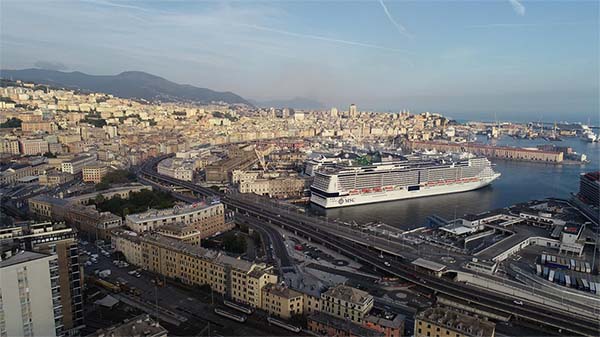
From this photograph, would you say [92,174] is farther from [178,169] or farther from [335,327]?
[335,327]

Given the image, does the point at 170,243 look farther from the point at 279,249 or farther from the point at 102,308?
the point at 279,249

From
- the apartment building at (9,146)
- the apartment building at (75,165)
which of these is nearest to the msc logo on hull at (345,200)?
the apartment building at (75,165)

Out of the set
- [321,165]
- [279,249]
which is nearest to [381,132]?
[321,165]

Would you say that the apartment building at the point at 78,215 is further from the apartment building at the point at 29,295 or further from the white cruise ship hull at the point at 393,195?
the white cruise ship hull at the point at 393,195

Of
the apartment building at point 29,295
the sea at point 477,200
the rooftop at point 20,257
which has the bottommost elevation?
the sea at point 477,200

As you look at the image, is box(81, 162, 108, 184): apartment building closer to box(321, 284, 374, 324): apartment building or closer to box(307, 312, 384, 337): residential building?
box(321, 284, 374, 324): apartment building

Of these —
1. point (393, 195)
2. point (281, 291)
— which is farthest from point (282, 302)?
point (393, 195)
